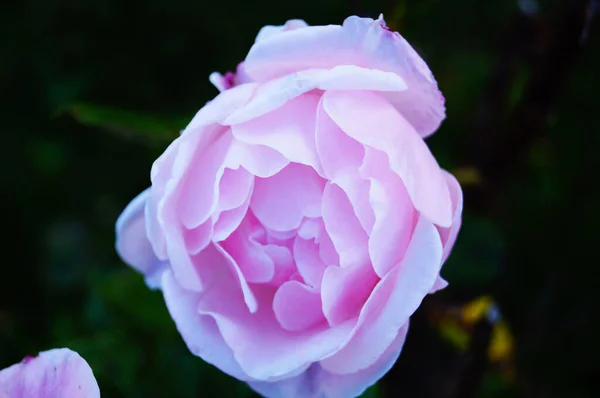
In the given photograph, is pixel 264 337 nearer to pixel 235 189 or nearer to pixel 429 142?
pixel 235 189

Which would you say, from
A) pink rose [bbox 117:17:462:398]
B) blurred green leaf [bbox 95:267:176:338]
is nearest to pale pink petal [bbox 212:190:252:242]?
pink rose [bbox 117:17:462:398]

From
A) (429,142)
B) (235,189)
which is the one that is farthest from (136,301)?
(429,142)

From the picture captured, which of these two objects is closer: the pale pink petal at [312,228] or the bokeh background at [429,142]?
the pale pink petal at [312,228]

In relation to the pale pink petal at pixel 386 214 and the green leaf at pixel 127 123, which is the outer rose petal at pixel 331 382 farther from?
the green leaf at pixel 127 123

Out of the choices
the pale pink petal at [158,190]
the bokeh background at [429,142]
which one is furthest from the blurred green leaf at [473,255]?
the pale pink petal at [158,190]

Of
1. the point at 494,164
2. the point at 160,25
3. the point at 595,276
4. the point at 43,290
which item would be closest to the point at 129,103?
the point at 160,25

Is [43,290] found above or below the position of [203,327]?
below

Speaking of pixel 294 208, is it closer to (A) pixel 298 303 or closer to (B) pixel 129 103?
(A) pixel 298 303
